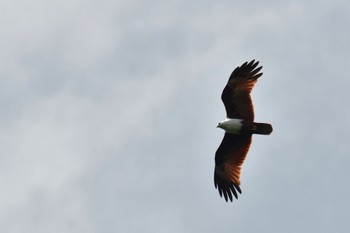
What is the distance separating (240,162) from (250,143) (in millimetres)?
949

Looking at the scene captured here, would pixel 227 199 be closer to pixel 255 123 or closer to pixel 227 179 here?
pixel 227 179

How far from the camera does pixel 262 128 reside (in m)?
30.4

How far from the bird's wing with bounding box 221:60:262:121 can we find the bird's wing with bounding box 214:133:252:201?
1242 mm

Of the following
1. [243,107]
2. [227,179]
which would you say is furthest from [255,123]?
[227,179]

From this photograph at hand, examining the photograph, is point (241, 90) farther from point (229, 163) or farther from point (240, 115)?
point (229, 163)

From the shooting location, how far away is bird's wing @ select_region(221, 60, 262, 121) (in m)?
31.1

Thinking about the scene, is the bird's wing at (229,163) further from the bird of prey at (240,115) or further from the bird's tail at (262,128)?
the bird's tail at (262,128)

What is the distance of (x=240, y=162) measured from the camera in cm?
3225

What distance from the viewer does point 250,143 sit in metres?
32.0

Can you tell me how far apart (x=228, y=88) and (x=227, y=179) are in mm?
4087

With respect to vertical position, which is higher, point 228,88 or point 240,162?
point 228,88

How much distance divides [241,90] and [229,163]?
11.0ft

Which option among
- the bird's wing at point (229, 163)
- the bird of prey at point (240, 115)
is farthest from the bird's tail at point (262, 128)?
the bird's wing at point (229, 163)

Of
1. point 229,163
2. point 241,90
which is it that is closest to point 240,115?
point 241,90
